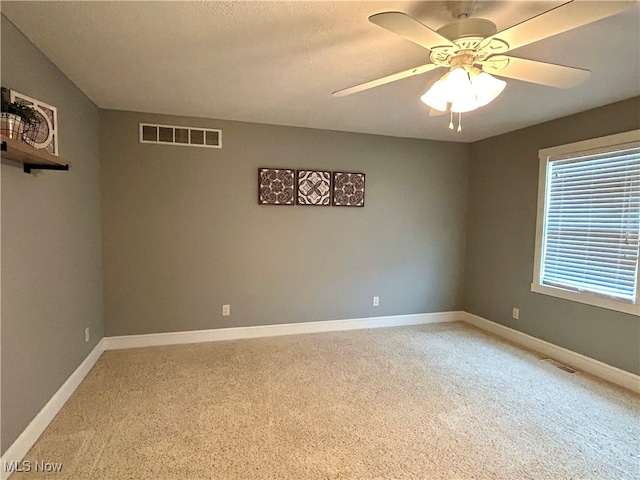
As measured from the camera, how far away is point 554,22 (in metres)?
1.32

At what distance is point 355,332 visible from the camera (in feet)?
13.5

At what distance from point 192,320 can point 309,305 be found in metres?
1.29

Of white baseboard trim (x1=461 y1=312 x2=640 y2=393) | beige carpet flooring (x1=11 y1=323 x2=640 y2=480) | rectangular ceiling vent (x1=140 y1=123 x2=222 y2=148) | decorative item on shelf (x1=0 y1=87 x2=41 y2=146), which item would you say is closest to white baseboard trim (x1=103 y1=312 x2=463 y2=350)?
beige carpet flooring (x1=11 y1=323 x2=640 y2=480)

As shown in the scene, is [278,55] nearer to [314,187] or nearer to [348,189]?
[314,187]

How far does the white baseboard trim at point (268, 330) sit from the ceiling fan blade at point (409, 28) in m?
3.21

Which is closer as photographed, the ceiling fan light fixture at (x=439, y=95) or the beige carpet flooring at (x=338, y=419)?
the ceiling fan light fixture at (x=439, y=95)

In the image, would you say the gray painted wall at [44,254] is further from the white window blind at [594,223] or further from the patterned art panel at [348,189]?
the white window blind at [594,223]

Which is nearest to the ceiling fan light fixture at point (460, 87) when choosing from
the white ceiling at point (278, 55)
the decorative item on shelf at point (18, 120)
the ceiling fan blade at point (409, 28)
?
the ceiling fan blade at point (409, 28)

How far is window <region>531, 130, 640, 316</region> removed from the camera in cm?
286

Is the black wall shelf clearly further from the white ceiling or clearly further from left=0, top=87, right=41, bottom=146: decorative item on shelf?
the white ceiling

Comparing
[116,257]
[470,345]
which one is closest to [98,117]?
[116,257]

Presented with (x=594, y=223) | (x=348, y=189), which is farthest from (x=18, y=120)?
(x=594, y=223)

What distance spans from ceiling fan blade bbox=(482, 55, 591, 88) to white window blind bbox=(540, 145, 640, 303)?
5.45ft

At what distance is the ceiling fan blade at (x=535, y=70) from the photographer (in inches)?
65.5
